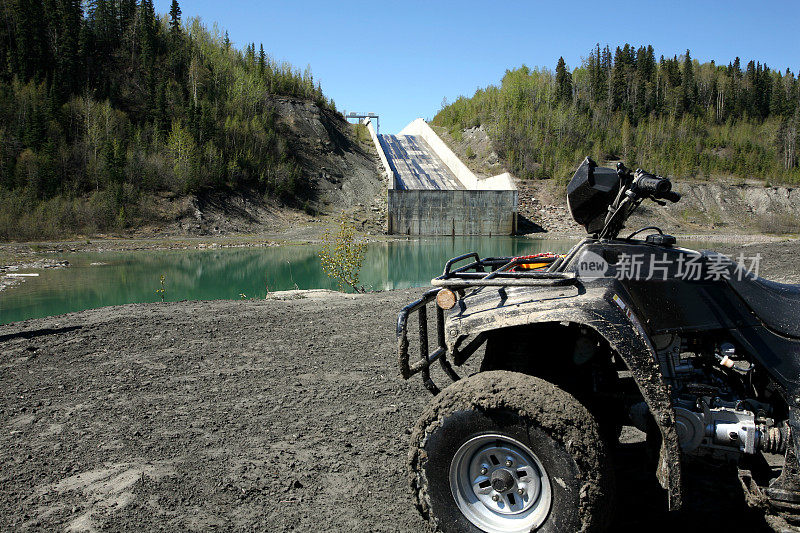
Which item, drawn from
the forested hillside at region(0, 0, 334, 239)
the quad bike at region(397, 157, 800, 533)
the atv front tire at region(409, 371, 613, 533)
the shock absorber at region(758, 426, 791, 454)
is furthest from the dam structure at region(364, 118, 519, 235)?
the shock absorber at region(758, 426, 791, 454)

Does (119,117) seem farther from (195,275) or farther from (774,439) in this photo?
(774,439)

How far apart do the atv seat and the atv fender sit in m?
0.61

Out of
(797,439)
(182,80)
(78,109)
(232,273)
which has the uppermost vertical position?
(182,80)

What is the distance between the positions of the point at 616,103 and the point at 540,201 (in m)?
24.2

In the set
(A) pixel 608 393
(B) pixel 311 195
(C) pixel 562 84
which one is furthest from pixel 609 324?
(C) pixel 562 84

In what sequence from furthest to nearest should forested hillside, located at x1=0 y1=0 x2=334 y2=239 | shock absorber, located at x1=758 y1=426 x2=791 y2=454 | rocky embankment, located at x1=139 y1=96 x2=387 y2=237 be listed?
rocky embankment, located at x1=139 y1=96 x2=387 y2=237, forested hillside, located at x1=0 y1=0 x2=334 y2=239, shock absorber, located at x1=758 y1=426 x2=791 y2=454

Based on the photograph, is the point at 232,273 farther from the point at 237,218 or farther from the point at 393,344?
Answer: the point at 237,218

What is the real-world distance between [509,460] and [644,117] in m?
63.2

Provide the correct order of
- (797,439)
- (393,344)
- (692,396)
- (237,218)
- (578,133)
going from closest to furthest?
(797,439) → (692,396) → (393,344) → (237,218) → (578,133)

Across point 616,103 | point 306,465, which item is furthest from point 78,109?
point 616,103

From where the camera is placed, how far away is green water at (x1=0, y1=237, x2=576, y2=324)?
14.8 m

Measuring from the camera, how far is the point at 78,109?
37.9m

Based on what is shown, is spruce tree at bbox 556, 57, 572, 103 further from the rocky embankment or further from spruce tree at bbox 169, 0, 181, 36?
spruce tree at bbox 169, 0, 181, 36

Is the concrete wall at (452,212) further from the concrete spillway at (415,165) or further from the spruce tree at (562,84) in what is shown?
the spruce tree at (562,84)
